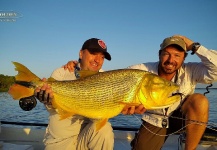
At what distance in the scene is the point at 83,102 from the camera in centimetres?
327

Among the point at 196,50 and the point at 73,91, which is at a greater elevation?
the point at 196,50

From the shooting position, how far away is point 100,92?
322 cm

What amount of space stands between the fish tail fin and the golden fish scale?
0.32 m

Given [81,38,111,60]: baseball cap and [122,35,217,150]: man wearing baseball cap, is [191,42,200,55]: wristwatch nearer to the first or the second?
[122,35,217,150]: man wearing baseball cap

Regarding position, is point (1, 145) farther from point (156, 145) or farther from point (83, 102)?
point (156, 145)

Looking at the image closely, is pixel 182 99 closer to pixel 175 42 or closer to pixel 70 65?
pixel 175 42

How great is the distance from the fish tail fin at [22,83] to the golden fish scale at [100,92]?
12.8 inches

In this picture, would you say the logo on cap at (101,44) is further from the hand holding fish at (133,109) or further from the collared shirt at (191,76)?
the hand holding fish at (133,109)

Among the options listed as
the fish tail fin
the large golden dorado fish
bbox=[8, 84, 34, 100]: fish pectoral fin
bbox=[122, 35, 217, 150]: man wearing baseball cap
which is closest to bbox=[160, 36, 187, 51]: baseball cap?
bbox=[122, 35, 217, 150]: man wearing baseball cap

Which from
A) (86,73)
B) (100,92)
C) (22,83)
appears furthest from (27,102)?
(100,92)

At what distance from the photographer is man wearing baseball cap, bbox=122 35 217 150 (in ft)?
12.2

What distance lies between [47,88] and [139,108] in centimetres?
136

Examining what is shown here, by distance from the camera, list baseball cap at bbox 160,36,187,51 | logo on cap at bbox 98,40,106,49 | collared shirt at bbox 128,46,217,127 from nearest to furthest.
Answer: collared shirt at bbox 128,46,217,127 < baseball cap at bbox 160,36,187,51 < logo on cap at bbox 98,40,106,49

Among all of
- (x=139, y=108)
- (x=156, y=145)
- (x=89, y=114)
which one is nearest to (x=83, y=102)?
(x=89, y=114)
